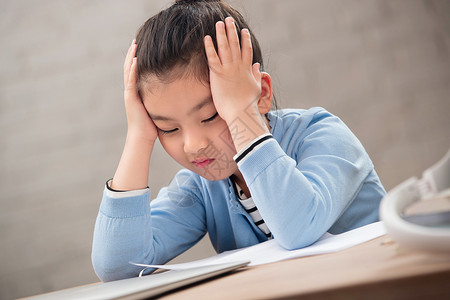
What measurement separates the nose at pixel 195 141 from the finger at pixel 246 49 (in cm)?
13

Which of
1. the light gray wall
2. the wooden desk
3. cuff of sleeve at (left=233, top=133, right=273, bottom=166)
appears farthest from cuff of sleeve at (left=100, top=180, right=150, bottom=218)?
the light gray wall

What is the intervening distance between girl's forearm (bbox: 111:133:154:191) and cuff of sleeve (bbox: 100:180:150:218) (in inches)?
0.8

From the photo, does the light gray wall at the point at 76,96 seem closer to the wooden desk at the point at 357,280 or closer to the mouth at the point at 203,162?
the mouth at the point at 203,162

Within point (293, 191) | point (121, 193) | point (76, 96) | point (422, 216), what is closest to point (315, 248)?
point (293, 191)

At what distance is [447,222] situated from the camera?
302mm

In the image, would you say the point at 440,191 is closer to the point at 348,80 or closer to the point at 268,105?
the point at 268,105

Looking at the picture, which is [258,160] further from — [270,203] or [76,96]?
[76,96]

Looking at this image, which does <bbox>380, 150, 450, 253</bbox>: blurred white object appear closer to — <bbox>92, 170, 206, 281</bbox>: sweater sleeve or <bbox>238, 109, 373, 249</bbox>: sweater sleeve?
<bbox>238, 109, 373, 249</bbox>: sweater sleeve

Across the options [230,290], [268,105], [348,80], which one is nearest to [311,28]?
[348,80]

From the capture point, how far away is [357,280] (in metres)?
0.29

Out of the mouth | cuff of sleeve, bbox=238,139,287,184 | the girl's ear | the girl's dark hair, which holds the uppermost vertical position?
the girl's dark hair

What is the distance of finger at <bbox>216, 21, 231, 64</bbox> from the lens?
739 mm

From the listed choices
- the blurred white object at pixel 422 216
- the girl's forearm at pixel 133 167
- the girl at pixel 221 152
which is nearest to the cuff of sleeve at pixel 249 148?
the girl at pixel 221 152

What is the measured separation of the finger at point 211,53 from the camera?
0.74 meters
